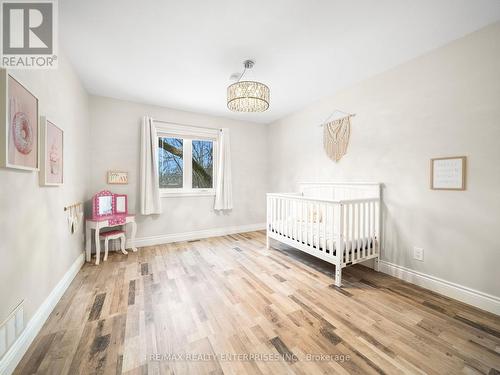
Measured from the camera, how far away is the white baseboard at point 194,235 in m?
3.14

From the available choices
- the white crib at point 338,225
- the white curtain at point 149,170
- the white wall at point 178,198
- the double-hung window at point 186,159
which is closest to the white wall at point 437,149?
the white crib at point 338,225

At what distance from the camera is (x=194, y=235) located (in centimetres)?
352

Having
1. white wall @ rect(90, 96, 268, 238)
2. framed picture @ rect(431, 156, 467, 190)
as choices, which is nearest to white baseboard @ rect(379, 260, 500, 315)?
framed picture @ rect(431, 156, 467, 190)

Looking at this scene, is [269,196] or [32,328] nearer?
[32,328]

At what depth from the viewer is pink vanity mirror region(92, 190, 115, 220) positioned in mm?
2537

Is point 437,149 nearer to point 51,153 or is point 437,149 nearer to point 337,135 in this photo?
point 337,135

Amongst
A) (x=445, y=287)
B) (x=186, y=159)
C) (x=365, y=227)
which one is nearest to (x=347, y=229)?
(x=365, y=227)

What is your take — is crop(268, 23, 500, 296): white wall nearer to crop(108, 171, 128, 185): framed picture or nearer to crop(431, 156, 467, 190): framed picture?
crop(431, 156, 467, 190): framed picture

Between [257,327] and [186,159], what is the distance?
9.36ft

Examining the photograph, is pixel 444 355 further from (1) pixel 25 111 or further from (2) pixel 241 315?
(1) pixel 25 111

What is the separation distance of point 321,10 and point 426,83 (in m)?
1.27

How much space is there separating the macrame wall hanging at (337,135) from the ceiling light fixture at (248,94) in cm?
122

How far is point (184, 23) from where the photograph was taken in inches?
60.7

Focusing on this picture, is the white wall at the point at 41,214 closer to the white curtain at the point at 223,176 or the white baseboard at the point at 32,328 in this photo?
the white baseboard at the point at 32,328
